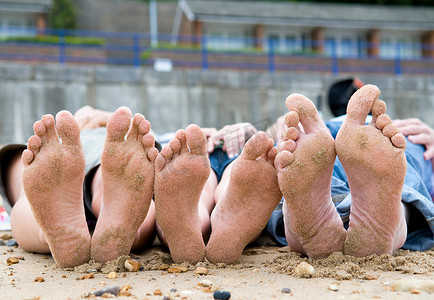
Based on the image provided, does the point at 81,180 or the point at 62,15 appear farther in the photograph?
the point at 62,15

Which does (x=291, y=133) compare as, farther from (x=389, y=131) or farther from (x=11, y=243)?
(x=11, y=243)

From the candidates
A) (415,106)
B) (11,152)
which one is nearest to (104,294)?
(11,152)

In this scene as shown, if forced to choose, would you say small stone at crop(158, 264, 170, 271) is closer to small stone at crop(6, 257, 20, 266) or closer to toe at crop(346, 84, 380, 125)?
small stone at crop(6, 257, 20, 266)

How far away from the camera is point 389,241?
1.13 metres

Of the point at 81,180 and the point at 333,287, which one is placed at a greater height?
the point at 81,180

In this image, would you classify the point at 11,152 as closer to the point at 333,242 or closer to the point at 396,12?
the point at 333,242

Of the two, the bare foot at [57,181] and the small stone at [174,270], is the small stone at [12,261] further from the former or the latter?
the small stone at [174,270]

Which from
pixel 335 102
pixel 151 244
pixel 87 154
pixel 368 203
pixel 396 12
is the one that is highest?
pixel 396 12

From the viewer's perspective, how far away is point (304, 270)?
3.52 feet

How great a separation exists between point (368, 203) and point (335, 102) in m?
1.29

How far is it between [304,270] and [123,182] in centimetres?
51

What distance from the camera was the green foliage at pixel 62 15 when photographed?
49.0 ft

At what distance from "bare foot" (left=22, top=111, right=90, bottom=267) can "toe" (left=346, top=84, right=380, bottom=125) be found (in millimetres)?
685

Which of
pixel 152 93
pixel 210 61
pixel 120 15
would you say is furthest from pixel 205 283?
pixel 120 15
